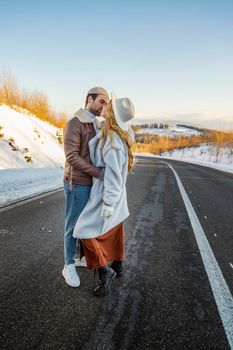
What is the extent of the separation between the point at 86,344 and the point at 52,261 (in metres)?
1.46

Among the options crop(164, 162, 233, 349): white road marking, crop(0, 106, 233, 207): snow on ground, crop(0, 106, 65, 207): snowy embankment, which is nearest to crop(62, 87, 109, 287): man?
crop(164, 162, 233, 349): white road marking

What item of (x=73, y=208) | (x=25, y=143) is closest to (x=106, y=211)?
(x=73, y=208)

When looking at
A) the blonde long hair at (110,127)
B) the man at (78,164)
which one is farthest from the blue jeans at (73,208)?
the blonde long hair at (110,127)

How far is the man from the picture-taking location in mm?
2664

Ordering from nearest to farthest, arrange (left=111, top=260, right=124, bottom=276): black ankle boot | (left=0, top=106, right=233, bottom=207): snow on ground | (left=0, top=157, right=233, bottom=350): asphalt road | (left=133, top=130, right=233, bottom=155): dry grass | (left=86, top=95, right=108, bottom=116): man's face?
(left=0, top=157, right=233, bottom=350): asphalt road
(left=86, top=95, right=108, bottom=116): man's face
(left=111, top=260, right=124, bottom=276): black ankle boot
(left=0, top=106, right=233, bottom=207): snow on ground
(left=133, top=130, right=233, bottom=155): dry grass

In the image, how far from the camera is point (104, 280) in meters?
2.73

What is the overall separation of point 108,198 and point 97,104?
922 millimetres

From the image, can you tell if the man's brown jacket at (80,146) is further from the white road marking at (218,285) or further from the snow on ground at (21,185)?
the snow on ground at (21,185)

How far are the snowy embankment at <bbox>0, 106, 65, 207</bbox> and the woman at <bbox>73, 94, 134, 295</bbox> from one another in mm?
3904

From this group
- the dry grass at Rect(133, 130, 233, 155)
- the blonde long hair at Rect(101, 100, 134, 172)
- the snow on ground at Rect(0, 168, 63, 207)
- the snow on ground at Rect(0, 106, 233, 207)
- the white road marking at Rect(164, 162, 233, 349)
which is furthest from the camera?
the dry grass at Rect(133, 130, 233, 155)

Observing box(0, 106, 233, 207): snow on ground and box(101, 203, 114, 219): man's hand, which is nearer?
box(101, 203, 114, 219): man's hand

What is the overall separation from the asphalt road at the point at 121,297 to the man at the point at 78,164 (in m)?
0.35

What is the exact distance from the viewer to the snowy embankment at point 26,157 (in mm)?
8114

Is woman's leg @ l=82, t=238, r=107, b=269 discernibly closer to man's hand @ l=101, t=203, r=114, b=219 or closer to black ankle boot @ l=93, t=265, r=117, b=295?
black ankle boot @ l=93, t=265, r=117, b=295
